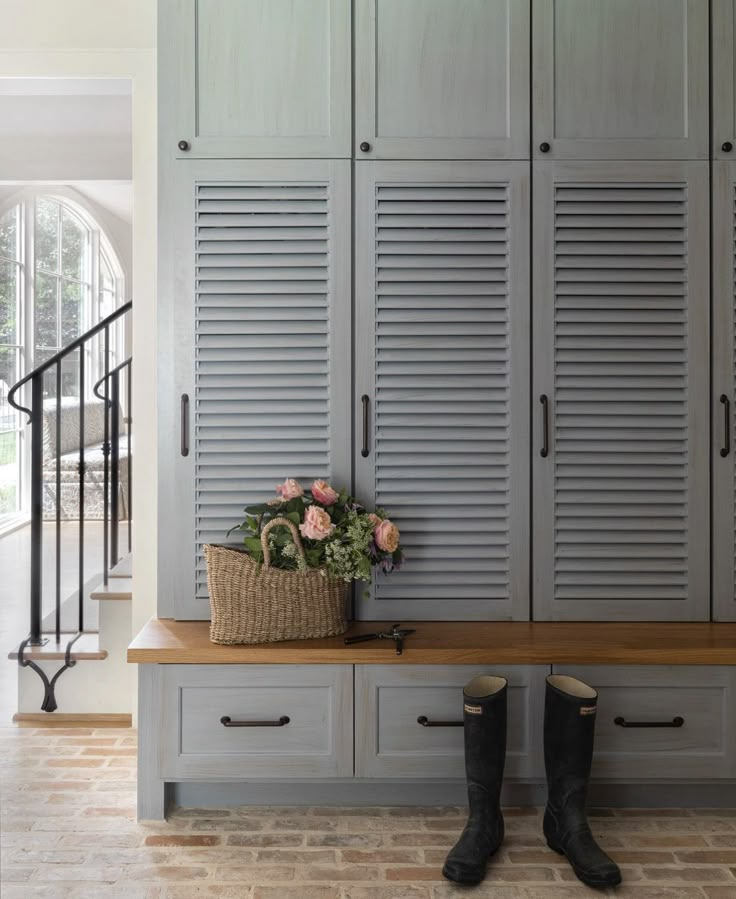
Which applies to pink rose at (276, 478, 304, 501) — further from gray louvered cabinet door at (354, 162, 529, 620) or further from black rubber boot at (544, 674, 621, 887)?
black rubber boot at (544, 674, 621, 887)

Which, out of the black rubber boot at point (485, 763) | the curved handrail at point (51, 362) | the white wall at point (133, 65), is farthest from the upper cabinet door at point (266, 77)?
the black rubber boot at point (485, 763)

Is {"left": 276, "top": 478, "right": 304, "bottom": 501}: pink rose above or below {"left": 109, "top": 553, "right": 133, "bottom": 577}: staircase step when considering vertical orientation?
above

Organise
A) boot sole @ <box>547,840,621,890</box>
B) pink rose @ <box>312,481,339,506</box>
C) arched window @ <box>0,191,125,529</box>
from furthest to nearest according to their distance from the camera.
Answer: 1. arched window @ <box>0,191,125,529</box>
2. pink rose @ <box>312,481,339,506</box>
3. boot sole @ <box>547,840,621,890</box>

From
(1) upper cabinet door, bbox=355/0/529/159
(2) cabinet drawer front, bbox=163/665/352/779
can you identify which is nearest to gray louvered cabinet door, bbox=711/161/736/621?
(1) upper cabinet door, bbox=355/0/529/159

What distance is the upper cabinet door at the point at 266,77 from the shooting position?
261 centimetres

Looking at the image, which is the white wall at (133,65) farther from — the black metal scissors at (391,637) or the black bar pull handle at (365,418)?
the black metal scissors at (391,637)

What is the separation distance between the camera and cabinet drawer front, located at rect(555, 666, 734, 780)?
2.41 metres

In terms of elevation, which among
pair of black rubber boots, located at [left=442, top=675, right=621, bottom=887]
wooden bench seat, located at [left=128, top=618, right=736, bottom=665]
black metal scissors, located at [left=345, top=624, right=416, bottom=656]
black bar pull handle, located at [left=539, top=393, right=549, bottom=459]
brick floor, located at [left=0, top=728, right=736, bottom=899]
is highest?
black bar pull handle, located at [left=539, top=393, right=549, bottom=459]

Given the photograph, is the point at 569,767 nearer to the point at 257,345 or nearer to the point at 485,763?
the point at 485,763

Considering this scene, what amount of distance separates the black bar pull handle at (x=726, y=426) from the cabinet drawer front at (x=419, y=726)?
2.93ft

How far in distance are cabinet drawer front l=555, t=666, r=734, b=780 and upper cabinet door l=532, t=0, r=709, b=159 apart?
1527 millimetres

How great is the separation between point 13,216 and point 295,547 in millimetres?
6288

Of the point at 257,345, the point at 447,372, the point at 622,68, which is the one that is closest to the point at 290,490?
the point at 257,345

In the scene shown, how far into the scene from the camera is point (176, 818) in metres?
2.42
